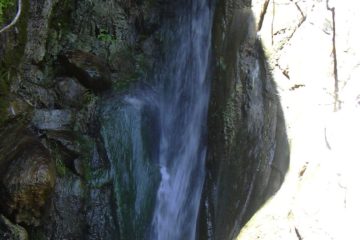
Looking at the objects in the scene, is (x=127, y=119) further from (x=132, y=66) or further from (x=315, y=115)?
(x=315, y=115)

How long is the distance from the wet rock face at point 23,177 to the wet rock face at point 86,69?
4.02 feet

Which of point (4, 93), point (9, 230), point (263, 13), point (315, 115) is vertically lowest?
point (9, 230)

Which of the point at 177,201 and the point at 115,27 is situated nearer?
the point at 177,201

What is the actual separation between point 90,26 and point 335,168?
4.28m

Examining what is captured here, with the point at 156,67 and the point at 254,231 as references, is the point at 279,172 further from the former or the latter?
the point at 156,67

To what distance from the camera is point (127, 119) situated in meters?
6.23

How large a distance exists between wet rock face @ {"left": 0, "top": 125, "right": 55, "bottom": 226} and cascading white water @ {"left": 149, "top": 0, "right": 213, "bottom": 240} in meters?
1.38

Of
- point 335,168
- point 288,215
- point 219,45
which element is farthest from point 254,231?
point 219,45

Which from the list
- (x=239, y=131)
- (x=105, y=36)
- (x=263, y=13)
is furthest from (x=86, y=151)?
(x=263, y=13)

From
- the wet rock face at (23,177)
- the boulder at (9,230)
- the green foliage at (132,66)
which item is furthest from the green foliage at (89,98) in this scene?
the boulder at (9,230)

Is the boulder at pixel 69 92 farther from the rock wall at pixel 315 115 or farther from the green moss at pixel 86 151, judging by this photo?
the rock wall at pixel 315 115

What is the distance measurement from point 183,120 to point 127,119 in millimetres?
717

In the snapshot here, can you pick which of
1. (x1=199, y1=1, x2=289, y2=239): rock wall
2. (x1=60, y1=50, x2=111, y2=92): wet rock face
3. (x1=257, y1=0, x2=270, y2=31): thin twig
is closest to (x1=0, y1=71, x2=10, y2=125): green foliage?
(x1=60, y1=50, x2=111, y2=92): wet rock face

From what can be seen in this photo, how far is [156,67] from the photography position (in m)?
7.03
